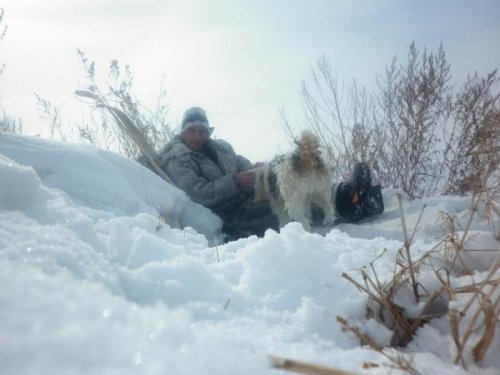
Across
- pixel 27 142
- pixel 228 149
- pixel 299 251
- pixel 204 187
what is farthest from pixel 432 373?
pixel 228 149

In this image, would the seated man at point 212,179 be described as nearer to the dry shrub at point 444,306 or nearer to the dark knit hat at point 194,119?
the dark knit hat at point 194,119

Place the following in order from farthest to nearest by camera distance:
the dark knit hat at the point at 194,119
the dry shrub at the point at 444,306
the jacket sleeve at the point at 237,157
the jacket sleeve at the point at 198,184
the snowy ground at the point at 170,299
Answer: the jacket sleeve at the point at 237,157 → the dark knit hat at the point at 194,119 → the jacket sleeve at the point at 198,184 → the dry shrub at the point at 444,306 → the snowy ground at the point at 170,299

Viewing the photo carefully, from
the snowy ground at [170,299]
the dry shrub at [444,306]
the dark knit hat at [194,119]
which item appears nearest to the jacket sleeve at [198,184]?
the dark knit hat at [194,119]

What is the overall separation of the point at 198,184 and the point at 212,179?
34cm

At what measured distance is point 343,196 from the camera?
3836 mm

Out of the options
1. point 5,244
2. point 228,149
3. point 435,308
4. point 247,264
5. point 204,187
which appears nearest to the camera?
point 5,244

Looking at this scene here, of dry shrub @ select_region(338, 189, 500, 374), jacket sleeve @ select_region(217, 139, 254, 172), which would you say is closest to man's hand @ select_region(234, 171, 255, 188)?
jacket sleeve @ select_region(217, 139, 254, 172)

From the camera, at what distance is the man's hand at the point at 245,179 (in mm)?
3828

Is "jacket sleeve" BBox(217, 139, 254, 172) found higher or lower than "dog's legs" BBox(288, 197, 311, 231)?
higher

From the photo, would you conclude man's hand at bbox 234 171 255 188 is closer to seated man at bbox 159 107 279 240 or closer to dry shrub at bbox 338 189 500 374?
seated man at bbox 159 107 279 240

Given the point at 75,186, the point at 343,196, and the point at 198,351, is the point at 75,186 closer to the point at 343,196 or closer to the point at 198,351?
the point at 198,351

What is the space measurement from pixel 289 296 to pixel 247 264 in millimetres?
185

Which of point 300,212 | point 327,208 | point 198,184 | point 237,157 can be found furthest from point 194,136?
point 327,208

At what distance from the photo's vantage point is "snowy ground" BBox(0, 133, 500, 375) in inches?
23.3
